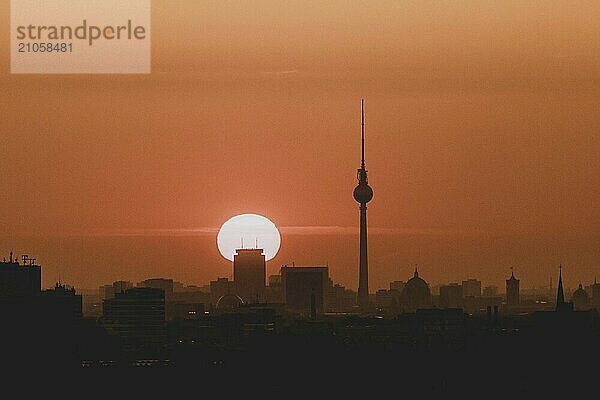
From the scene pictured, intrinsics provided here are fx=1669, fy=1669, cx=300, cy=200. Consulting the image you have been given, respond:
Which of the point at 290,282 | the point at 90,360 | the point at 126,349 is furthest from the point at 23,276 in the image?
the point at 290,282

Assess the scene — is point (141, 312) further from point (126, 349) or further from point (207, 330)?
point (126, 349)

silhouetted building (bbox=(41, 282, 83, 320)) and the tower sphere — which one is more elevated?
the tower sphere

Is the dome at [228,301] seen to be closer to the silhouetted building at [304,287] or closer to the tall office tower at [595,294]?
the silhouetted building at [304,287]

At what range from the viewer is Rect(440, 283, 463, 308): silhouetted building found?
533 feet

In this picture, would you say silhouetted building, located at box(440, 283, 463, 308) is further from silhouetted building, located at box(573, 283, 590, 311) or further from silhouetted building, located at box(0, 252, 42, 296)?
silhouetted building, located at box(0, 252, 42, 296)

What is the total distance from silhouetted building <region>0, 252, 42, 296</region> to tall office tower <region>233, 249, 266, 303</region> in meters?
84.6

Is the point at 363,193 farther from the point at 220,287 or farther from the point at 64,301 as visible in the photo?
the point at 64,301

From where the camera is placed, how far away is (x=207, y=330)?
4131 inches

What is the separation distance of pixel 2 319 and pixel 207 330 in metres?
27.9

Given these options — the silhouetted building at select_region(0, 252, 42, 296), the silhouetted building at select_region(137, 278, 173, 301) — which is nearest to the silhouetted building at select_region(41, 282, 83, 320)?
the silhouetted building at select_region(0, 252, 42, 296)

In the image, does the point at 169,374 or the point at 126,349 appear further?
the point at 126,349

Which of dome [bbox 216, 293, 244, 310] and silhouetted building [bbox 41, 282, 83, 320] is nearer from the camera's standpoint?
silhouetted building [bbox 41, 282, 83, 320]

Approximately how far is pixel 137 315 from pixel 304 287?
58.8 metres

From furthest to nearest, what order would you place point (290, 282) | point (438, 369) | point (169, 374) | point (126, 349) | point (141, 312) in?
1. point (290, 282)
2. point (141, 312)
3. point (126, 349)
4. point (438, 369)
5. point (169, 374)
